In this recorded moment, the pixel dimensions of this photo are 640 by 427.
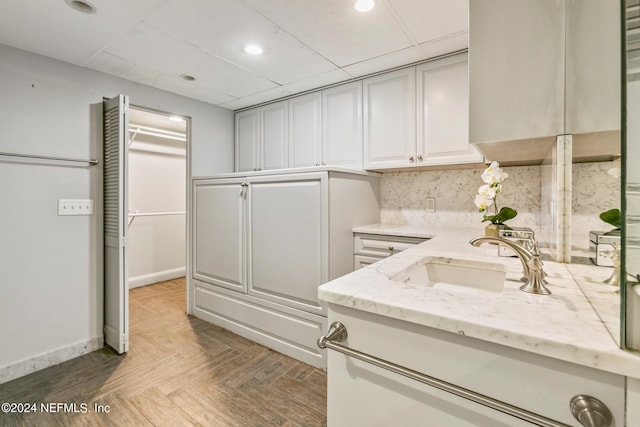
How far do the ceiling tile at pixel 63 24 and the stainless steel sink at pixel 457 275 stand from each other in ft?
6.36

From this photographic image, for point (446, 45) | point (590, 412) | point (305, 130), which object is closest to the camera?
point (590, 412)

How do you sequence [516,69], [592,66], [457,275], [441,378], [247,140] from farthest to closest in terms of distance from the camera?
1. [247,140]
2. [457,275]
3. [516,69]
4. [592,66]
5. [441,378]

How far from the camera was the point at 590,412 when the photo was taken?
496mm

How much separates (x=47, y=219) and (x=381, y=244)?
248 cm

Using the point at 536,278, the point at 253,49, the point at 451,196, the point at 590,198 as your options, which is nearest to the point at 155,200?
the point at 253,49

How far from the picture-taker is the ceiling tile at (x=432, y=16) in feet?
5.24

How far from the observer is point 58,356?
2176mm

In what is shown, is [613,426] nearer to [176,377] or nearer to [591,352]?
[591,352]

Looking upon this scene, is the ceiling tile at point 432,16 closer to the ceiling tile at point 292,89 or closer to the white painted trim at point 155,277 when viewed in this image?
the ceiling tile at point 292,89

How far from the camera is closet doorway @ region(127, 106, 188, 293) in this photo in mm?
3965

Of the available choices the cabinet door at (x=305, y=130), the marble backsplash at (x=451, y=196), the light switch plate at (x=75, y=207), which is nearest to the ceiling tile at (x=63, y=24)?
the light switch plate at (x=75, y=207)

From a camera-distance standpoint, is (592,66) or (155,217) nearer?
(592,66)

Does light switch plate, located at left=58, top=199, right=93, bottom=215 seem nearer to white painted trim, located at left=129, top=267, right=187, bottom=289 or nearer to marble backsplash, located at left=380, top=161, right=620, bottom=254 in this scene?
white painted trim, located at left=129, top=267, right=187, bottom=289

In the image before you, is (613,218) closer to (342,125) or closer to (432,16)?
(432,16)
